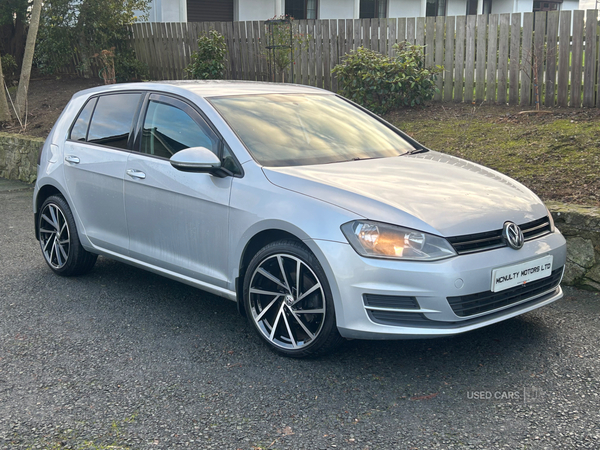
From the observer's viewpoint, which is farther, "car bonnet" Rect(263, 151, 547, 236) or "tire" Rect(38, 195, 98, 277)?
"tire" Rect(38, 195, 98, 277)

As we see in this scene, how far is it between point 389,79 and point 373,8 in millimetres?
14428

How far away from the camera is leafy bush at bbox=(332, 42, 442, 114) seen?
10.6m

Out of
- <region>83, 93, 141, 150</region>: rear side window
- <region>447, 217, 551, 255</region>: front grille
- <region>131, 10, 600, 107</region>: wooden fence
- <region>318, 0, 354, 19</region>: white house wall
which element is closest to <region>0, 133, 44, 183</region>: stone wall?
<region>131, 10, 600, 107</region>: wooden fence

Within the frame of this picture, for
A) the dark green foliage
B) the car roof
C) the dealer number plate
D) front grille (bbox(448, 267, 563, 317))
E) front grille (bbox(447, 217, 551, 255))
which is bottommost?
front grille (bbox(448, 267, 563, 317))

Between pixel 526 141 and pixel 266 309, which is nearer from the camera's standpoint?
pixel 266 309

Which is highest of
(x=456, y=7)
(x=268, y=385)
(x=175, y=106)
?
(x=456, y=7)

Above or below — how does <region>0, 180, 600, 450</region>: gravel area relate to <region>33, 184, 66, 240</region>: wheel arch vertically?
below

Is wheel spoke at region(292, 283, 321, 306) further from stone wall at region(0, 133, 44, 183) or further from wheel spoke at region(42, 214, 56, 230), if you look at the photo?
stone wall at region(0, 133, 44, 183)

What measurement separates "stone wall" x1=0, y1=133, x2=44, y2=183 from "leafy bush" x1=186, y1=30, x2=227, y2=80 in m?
3.92

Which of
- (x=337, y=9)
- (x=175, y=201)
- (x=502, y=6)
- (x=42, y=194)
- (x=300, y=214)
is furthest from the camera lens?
(x=502, y=6)

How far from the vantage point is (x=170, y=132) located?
15.4 feet

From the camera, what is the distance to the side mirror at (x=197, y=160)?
4121mm

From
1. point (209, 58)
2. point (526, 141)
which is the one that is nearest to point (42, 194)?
point (526, 141)

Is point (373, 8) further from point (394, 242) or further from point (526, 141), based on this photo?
point (394, 242)
